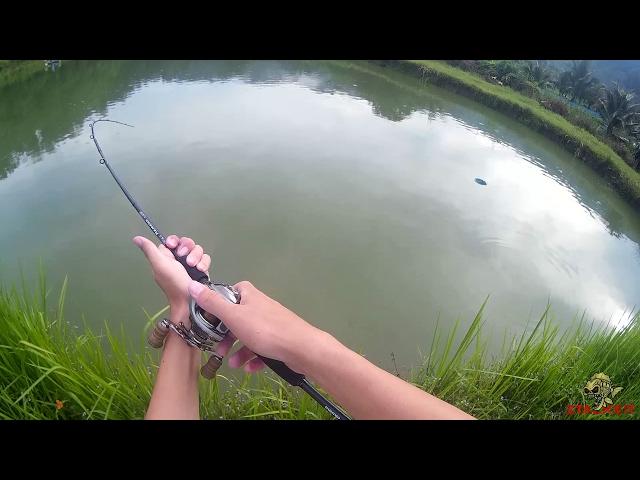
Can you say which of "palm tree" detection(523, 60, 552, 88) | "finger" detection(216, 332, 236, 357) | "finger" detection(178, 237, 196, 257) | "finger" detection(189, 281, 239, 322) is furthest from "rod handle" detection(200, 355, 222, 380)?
"palm tree" detection(523, 60, 552, 88)

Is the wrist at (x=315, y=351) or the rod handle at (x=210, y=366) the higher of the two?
the wrist at (x=315, y=351)

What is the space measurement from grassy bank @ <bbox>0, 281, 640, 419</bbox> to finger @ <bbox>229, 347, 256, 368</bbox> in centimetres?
44

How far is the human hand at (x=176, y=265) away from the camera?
35.0 inches

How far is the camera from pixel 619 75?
3689 mm

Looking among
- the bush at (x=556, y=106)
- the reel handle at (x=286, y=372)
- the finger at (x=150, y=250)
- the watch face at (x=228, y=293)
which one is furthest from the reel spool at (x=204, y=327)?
the bush at (x=556, y=106)

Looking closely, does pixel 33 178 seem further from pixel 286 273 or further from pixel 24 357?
pixel 24 357

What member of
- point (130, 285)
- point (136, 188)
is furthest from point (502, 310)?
point (136, 188)

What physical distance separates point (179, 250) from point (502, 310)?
2.52m

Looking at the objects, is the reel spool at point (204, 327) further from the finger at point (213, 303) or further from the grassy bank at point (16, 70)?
the grassy bank at point (16, 70)

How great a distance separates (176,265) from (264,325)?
345 millimetres

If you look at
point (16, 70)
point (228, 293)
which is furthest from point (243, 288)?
point (16, 70)

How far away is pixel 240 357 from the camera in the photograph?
0.84m

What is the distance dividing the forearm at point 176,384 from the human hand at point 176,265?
0.12 meters

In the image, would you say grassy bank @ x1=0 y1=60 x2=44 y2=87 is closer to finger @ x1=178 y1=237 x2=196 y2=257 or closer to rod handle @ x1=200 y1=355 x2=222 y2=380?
finger @ x1=178 y1=237 x2=196 y2=257
